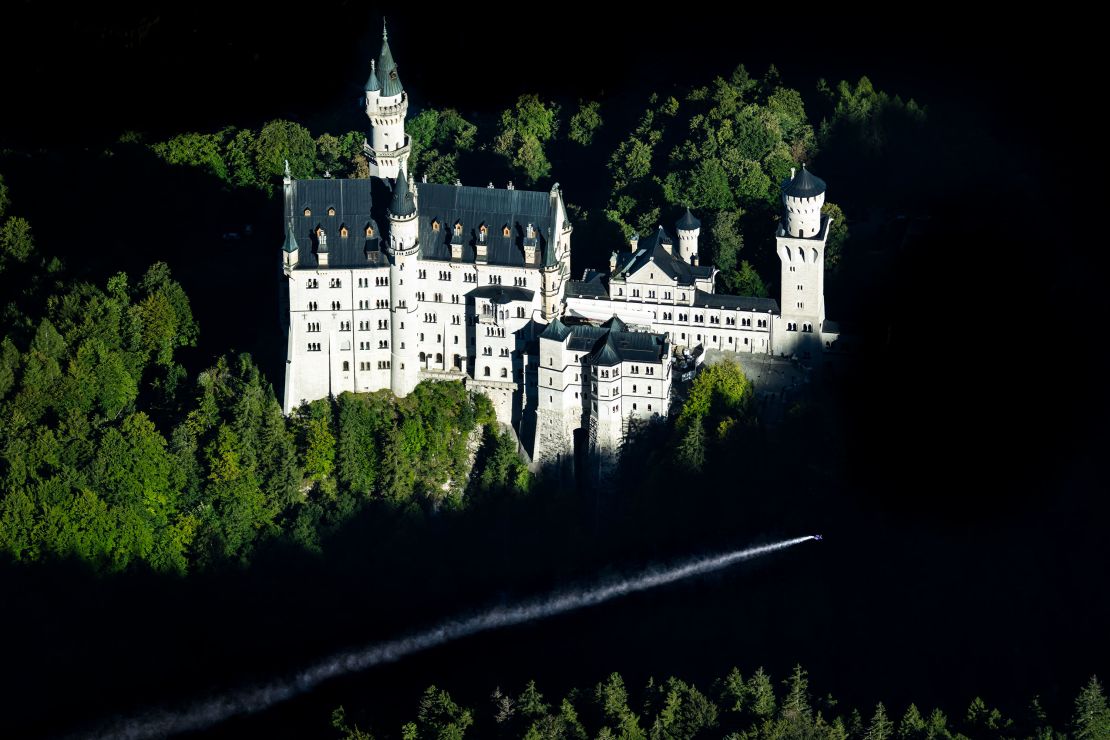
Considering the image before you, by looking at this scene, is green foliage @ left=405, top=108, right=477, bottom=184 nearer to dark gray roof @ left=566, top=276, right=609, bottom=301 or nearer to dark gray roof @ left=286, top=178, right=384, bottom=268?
dark gray roof @ left=286, top=178, right=384, bottom=268

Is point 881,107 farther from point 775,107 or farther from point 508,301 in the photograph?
point 508,301

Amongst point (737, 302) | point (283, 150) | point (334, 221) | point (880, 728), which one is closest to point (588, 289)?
point (737, 302)

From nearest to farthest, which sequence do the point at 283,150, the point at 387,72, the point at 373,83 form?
1. the point at 373,83
2. the point at 387,72
3. the point at 283,150

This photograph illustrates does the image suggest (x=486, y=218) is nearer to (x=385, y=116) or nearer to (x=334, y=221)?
(x=334, y=221)

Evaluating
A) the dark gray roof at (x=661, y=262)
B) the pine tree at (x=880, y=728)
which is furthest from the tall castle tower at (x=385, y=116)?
the pine tree at (x=880, y=728)

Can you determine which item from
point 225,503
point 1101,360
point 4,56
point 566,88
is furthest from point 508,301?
point 4,56

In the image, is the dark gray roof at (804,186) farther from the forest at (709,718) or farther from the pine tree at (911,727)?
the pine tree at (911,727)
